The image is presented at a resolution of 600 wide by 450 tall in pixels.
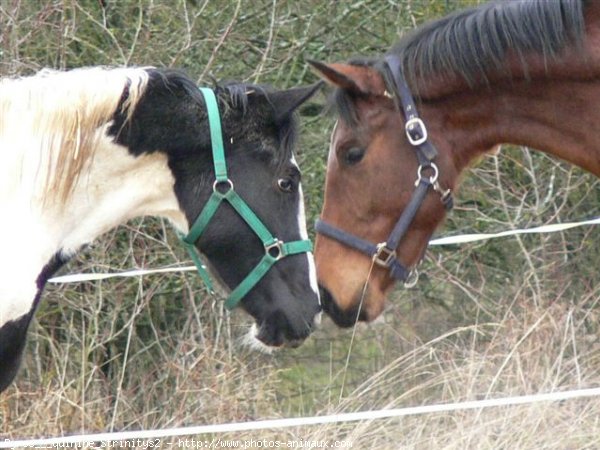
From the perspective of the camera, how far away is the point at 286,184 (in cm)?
348

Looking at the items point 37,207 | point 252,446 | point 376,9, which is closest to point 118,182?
point 37,207

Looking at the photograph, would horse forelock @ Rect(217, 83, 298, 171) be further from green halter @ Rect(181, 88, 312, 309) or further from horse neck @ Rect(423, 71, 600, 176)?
horse neck @ Rect(423, 71, 600, 176)

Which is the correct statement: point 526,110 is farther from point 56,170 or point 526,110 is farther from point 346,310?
point 56,170

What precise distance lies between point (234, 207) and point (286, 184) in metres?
0.18

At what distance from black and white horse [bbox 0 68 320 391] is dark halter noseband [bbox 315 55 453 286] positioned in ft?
0.77

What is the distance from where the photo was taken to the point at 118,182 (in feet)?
11.1

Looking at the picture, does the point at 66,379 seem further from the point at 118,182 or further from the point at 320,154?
the point at 118,182

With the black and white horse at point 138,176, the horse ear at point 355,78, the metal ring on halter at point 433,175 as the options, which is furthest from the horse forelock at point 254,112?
the metal ring on halter at point 433,175

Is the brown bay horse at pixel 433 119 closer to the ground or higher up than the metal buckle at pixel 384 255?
higher up

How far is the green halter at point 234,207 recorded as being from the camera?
342 cm

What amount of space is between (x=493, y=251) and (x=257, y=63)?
1.66 meters

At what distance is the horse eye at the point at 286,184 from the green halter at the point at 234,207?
12 centimetres

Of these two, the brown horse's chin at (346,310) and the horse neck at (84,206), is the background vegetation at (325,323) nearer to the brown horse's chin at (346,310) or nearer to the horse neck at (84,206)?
the brown horse's chin at (346,310)

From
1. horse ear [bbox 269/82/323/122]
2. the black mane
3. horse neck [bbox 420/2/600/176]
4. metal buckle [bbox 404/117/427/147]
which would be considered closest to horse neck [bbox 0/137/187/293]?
horse ear [bbox 269/82/323/122]
